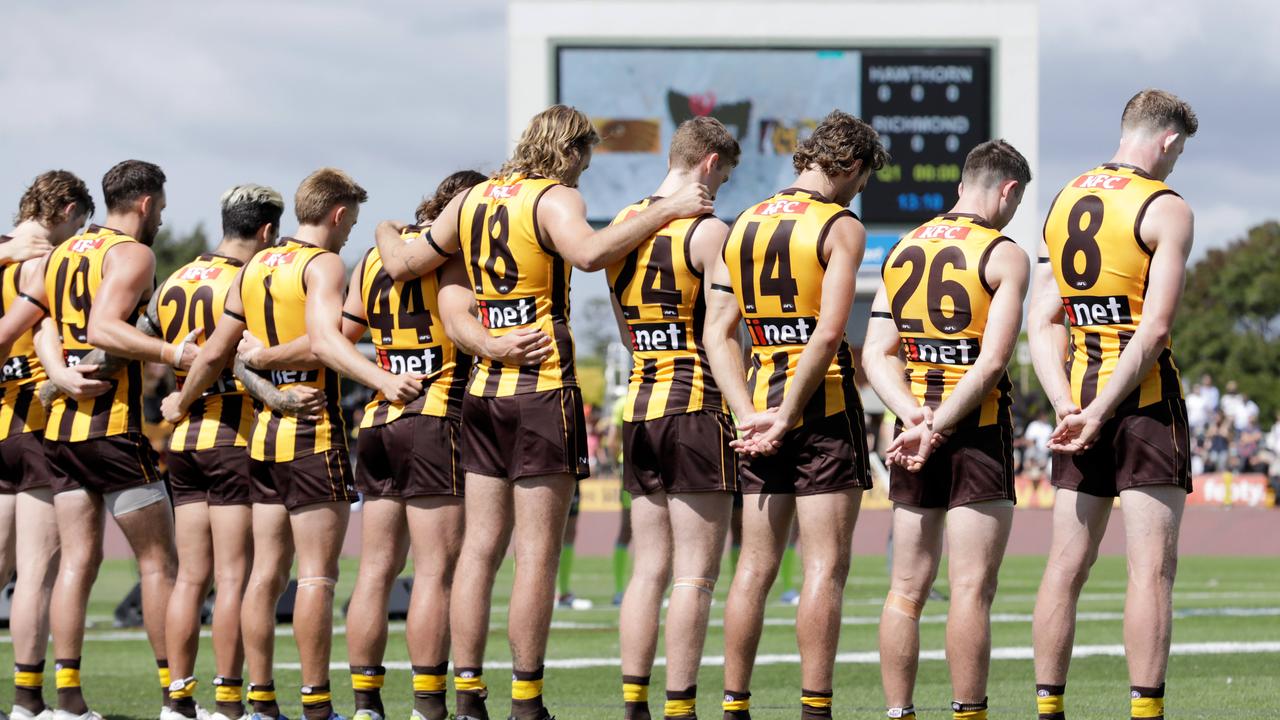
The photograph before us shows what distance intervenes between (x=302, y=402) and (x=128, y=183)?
5.30 ft

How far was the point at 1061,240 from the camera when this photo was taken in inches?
264

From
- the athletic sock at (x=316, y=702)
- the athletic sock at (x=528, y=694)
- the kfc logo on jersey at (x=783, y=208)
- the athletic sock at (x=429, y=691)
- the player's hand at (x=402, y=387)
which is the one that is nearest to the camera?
the kfc logo on jersey at (x=783, y=208)

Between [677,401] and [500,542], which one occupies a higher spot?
[677,401]

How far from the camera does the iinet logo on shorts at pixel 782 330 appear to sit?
6.77 m

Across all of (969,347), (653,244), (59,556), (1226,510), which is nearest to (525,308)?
(653,244)

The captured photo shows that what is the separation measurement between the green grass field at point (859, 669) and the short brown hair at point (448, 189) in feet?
8.62

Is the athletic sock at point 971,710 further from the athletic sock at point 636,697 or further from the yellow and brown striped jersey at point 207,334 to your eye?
the yellow and brown striped jersey at point 207,334

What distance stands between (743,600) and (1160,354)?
1.83m

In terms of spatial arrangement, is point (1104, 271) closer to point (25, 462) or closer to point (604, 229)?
point (604, 229)

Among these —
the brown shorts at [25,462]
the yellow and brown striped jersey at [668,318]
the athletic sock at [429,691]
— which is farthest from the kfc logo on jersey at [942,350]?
the brown shorts at [25,462]

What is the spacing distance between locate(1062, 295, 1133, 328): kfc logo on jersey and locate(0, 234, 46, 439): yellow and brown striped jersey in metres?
5.18

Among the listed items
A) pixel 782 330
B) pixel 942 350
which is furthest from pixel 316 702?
pixel 942 350

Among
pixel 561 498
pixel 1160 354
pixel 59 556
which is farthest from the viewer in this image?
pixel 59 556

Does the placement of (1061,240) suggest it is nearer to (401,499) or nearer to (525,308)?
(525,308)
